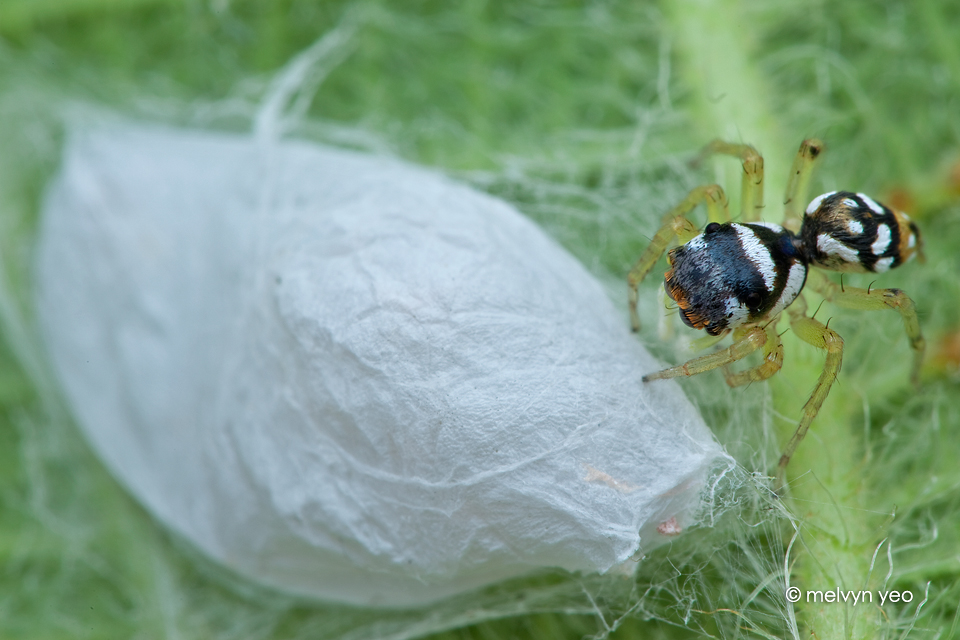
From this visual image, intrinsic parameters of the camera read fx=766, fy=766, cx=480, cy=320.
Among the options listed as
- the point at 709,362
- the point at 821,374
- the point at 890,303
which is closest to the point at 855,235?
the point at 890,303

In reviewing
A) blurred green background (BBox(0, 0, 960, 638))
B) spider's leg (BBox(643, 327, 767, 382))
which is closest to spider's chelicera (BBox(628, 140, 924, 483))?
spider's leg (BBox(643, 327, 767, 382))

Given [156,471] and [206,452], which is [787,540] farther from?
[156,471]

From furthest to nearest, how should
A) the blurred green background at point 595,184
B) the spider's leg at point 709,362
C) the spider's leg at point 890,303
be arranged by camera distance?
the spider's leg at point 890,303, the blurred green background at point 595,184, the spider's leg at point 709,362

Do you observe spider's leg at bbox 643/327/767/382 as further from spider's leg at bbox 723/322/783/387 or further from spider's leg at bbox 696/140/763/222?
spider's leg at bbox 696/140/763/222

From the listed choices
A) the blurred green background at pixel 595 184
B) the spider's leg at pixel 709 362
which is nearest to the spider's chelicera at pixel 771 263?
the spider's leg at pixel 709 362

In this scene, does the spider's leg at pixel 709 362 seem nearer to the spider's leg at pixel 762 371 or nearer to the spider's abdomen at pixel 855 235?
the spider's leg at pixel 762 371
